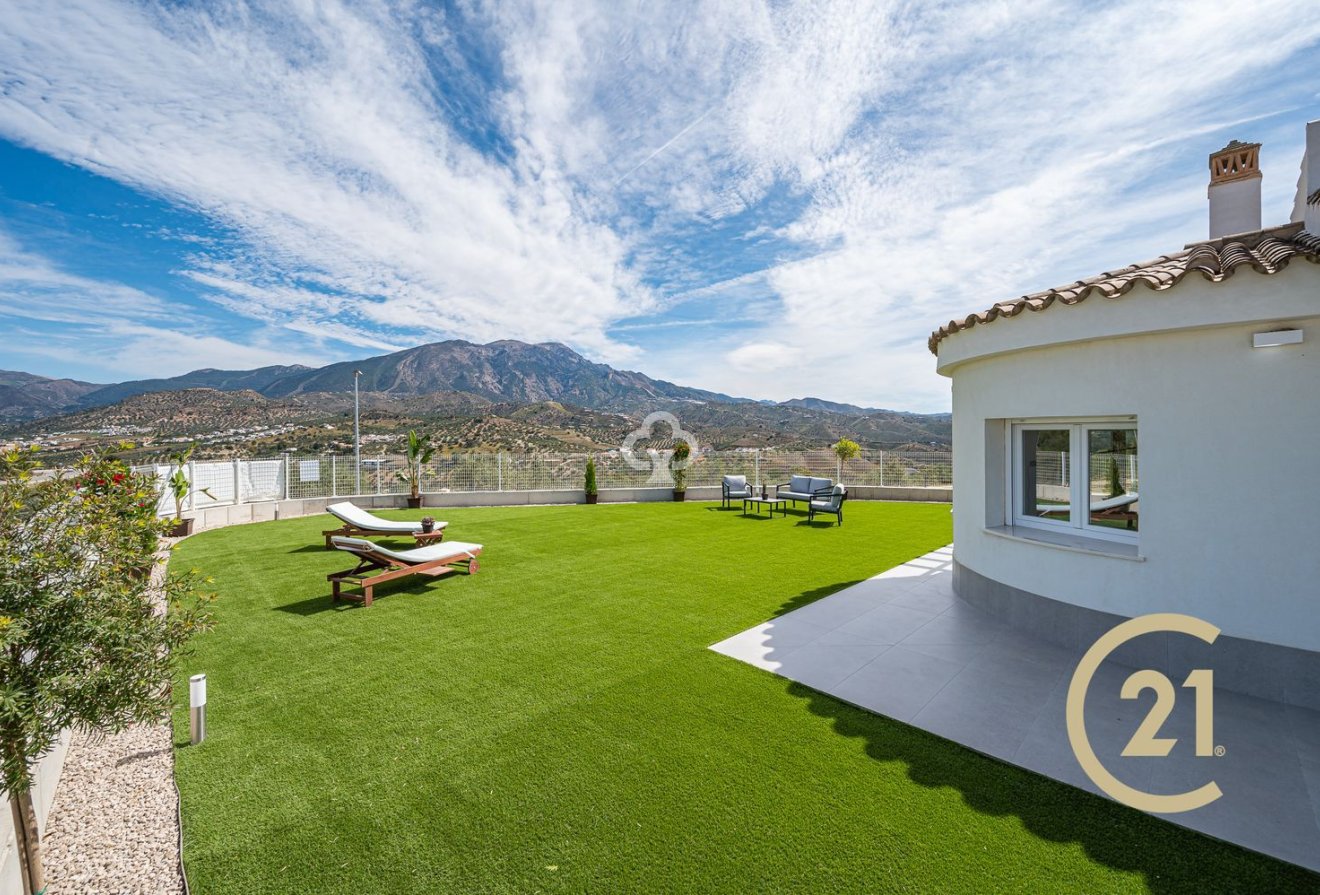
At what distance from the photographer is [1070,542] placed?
17.5 ft

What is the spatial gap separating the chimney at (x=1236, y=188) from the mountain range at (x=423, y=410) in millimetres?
13324

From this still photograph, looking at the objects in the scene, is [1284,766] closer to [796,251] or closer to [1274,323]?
[1274,323]

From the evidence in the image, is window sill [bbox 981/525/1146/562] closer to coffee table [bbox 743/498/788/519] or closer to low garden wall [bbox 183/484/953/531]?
coffee table [bbox 743/498/788/519]

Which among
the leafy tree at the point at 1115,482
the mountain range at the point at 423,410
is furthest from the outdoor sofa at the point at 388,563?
the mountain range at the point at 423,410

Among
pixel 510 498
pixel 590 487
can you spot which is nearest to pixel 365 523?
pixel 510 498

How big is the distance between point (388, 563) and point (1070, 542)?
828cm

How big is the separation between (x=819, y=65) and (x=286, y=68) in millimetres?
8645

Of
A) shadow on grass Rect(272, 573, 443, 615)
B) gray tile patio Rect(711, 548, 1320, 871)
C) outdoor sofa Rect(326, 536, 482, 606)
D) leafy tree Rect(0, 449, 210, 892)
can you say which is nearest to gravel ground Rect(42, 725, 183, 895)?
leafy tree Rect(0, 449, 210, 892)

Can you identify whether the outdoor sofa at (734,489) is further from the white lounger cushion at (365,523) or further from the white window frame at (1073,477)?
the white window frame at (1073,477)

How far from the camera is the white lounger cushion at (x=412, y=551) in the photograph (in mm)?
7391

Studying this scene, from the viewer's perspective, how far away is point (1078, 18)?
20.7 feet

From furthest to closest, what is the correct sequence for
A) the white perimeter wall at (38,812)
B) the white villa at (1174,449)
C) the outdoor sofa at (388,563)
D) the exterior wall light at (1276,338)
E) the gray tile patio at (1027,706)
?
the outdoor sofa at (388,563) → the white villa at (1174,449) → the exterior wall light at (1276,338) → the gray tile patio at (1027,706) → the white perimeter wall at (38,812)

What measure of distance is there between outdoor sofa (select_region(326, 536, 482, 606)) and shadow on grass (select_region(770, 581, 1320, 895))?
594 centimetres

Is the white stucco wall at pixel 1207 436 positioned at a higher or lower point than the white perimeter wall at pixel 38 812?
higher
